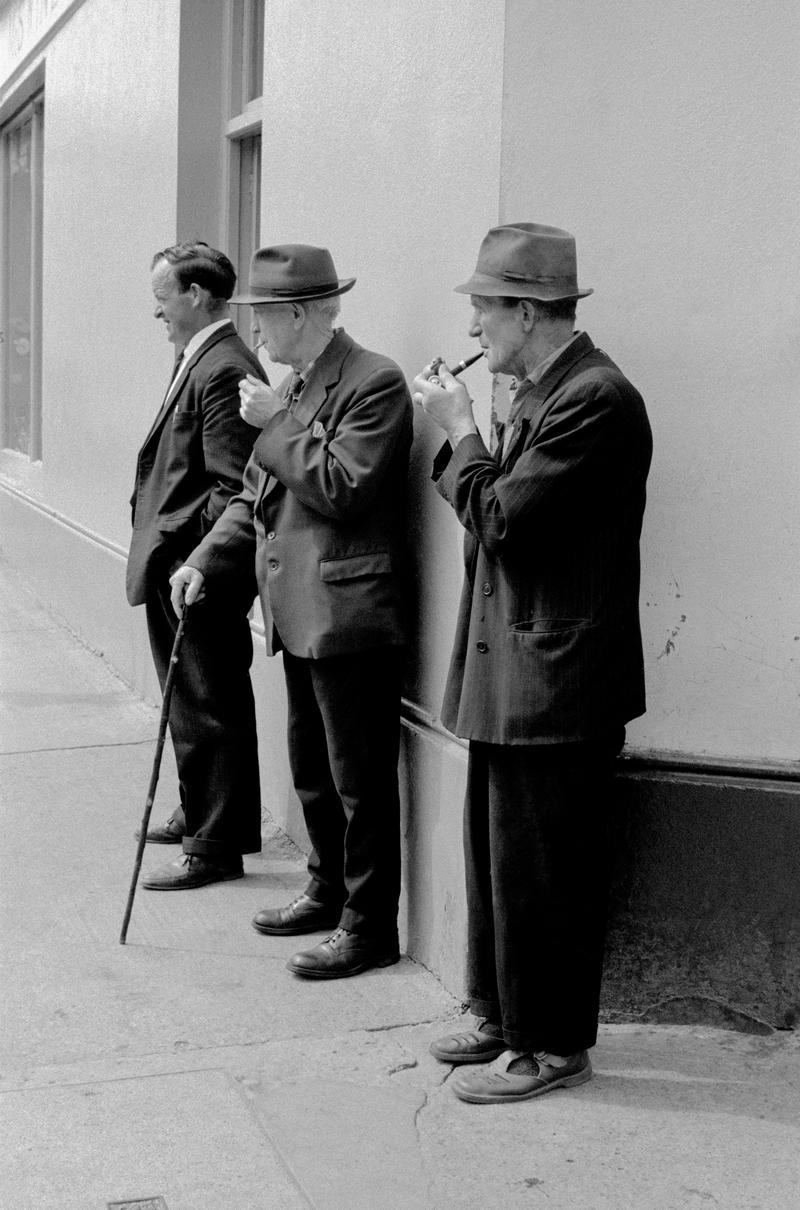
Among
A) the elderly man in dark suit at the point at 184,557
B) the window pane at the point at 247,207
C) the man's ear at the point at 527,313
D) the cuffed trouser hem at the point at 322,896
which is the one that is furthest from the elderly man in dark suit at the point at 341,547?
the window pane at the point at 247,207

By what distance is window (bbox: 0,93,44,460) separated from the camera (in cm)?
1281

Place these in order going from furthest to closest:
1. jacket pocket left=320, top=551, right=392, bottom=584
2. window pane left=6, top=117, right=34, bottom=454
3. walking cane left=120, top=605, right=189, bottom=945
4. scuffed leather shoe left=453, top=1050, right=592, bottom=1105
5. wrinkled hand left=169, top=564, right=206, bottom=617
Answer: window pane left=6, top=117, right=34, bottom=454, wrinkled hand left=169, top=564, right=206, bottom=617, walking cane left=120, top=605, right=189, bottom=945, jacket pocket left=320, top=551, right=392, bottom=584, scuffed leather shoe left=453, top=1050, right=592, bottom=1105

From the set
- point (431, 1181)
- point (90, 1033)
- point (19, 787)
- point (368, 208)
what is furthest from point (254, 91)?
point (431, 1181)

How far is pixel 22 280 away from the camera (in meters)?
13.9

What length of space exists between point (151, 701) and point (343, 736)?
3.65 m

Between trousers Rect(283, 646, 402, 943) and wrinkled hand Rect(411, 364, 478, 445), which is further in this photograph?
trousers Rect(283, 646, 402, 943)

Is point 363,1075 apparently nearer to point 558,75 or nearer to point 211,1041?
point 211,1041

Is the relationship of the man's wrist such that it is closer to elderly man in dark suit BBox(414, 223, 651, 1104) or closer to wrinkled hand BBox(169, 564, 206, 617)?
elderly man in dark suit BBox(414, 223, 651, 1104)

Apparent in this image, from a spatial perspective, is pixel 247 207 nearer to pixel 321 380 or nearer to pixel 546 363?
pixel 321 380

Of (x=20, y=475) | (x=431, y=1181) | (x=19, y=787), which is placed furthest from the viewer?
(x=20, y=475)

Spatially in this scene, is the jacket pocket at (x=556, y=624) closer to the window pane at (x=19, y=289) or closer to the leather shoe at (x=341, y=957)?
the leather shoe at (x=341, y=957)

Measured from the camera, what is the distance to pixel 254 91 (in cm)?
746

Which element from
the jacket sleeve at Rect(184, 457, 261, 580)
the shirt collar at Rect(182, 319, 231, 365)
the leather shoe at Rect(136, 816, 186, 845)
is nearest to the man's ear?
the jacket sleeve at Rect(184, 457, 261, 580)

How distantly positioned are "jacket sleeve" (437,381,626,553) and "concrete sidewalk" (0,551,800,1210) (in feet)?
4.39
